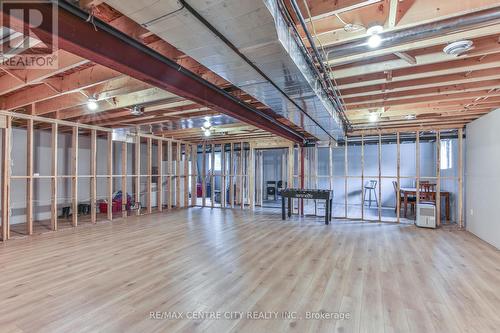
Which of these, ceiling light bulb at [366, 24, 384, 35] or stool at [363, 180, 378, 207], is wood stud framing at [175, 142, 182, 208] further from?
ceiling light bulb at [366, 24, 384, 35]

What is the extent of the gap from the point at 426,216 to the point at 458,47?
4856 mm

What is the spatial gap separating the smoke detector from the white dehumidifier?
4618 millimetres

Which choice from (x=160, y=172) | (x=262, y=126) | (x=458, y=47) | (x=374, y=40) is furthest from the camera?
(x=160, y=172)

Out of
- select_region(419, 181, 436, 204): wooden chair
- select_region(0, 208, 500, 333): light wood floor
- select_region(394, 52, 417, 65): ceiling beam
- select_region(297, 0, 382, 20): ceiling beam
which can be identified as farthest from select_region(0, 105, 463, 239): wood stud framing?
select_region(297, 0, 382, 20): ceiling beam

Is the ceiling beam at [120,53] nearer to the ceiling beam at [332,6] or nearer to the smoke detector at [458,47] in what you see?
the ceiling beam at [332,6]

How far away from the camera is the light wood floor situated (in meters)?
2.16

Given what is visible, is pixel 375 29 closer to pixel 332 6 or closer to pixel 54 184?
pixel 332 6

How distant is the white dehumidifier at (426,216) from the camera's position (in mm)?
5891

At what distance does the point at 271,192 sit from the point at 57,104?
8541 mm

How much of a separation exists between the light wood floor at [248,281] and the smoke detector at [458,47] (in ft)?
8.15

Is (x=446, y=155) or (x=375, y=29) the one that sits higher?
(x=375, y=29)

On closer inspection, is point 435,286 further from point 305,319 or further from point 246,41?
point 246,41

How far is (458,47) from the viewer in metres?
2.35

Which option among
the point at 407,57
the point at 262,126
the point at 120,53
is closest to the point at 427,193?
the point at 262,126
